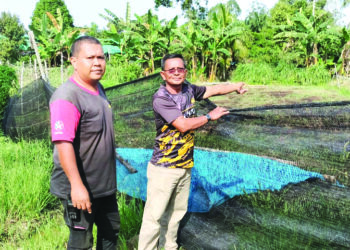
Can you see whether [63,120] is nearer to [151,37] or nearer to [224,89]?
[224,89]

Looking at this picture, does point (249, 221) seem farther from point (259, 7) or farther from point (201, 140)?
point (259, 7)

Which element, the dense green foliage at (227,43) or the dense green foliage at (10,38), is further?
the dense green foliage at (10,38)

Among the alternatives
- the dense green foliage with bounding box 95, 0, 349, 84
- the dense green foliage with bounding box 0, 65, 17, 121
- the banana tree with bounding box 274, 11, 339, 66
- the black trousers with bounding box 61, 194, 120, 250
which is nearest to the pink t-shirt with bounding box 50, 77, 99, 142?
the black trousers with bounding box 61, 194, 120, 250

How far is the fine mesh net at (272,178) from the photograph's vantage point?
164cm

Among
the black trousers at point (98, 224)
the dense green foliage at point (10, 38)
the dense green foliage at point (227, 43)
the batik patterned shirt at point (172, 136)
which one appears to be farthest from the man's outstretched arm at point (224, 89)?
the dense green foliage at point (10, 38)

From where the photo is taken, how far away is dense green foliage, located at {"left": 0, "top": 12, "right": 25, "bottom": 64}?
23.9 meters

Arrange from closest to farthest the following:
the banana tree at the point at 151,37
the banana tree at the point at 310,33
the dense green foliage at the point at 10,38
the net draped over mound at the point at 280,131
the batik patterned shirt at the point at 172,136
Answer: the net draped over mound at the point at 280,131, the batik patterned shirt at the point at 172,136, the banana tree at the point at 310,33, the banana tree at the point at 151,37, the dense green foliage at the point at 10,38

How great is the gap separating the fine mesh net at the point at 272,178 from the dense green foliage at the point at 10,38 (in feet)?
82.4

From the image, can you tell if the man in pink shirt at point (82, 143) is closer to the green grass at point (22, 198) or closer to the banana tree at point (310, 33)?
the green grass at point (22, 198)

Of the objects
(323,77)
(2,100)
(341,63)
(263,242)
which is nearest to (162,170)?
(263,242)

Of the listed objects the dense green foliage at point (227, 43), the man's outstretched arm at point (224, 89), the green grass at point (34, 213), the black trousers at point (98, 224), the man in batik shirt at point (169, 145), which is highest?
the dense green foliage at point (227, 43)

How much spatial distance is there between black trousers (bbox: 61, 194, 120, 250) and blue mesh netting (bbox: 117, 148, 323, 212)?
66cm

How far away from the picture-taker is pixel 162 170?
6.62ft

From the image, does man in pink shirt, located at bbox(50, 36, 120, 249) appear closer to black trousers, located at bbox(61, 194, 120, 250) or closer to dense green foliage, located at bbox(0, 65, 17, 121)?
black trousers, located at bbox(61, 194, 120, 250)
